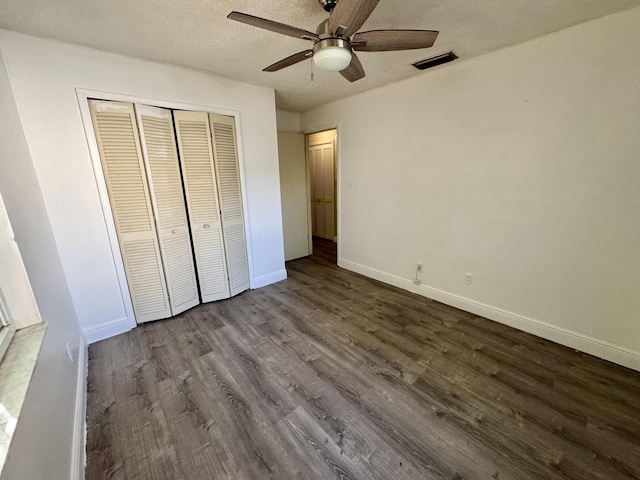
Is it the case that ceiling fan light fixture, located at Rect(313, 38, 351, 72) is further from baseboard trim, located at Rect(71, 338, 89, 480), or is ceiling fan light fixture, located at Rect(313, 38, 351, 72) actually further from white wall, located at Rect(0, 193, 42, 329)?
baseboard trim, located at Rect(71, 338, 89, 480)

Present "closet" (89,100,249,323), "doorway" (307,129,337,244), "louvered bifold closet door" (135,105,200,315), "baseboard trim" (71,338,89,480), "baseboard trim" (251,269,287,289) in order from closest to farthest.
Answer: "baseboard trim" (71,338,89,480), "closet" (89,100,249,323), "louvered bifold closet door" (135,105,200,315), "baseboard trim" (251,269,287,289), "doorway" (307,129,337,244)

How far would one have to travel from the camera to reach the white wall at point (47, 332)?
2.93 ft

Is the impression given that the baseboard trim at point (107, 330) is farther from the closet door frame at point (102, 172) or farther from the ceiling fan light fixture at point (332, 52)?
the ceiling fan light fixture at point (332, 52)

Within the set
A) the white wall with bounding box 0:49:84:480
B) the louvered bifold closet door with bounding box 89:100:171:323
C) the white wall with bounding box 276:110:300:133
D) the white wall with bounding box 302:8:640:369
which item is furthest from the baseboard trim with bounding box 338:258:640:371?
the white wall with bounding box 0:49:84:480

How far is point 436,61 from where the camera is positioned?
7.81ft

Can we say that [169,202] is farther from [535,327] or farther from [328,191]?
[535,327]

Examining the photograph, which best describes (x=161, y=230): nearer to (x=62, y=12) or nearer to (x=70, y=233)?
(x=70, y=233)

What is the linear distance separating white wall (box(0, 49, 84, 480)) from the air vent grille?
3.07 meters

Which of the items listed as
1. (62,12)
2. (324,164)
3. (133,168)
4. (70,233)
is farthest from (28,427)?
(324,164)

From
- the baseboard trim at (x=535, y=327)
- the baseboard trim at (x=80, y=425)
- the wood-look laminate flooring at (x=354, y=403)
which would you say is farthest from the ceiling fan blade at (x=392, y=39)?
the baseboard trim at (x=80, y=425)

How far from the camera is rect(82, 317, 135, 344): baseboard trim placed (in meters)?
2.31

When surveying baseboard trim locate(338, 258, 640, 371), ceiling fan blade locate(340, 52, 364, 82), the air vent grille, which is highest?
the air vent grille

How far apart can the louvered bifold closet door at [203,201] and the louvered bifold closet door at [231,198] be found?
65 millimetres

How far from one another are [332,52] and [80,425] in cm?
253
